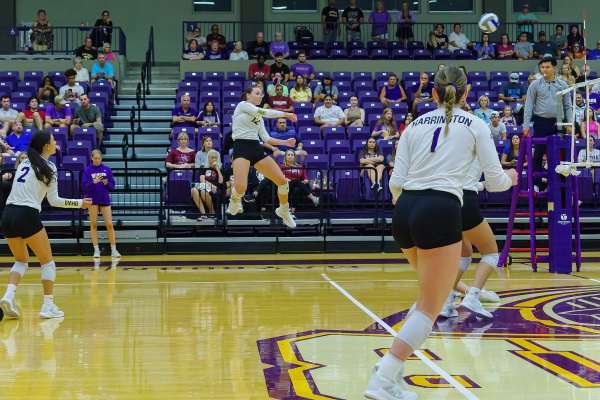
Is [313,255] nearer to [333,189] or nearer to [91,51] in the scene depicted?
[333,189]

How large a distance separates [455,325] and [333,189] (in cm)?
900

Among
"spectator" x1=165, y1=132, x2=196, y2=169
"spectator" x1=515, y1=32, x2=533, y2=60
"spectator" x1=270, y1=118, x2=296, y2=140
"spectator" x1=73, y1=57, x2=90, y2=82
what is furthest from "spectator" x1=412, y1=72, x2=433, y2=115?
"spectator" x1=73, y1=57, x2=90, y2=82

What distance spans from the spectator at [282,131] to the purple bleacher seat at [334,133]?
0.70 meters

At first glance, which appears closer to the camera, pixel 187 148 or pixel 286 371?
pixel 286 371

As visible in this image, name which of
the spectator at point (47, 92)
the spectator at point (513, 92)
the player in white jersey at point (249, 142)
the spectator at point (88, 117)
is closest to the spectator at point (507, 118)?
the spectator at point (513, 92)

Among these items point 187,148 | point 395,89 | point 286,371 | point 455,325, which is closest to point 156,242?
point 187,148

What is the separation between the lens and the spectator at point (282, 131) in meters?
18.6

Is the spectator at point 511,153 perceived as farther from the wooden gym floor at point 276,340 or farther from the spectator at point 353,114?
the wooden gym floor at point 276,340

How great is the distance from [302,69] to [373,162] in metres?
6.08

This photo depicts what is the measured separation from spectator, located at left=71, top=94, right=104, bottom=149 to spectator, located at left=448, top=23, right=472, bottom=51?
10530 mm

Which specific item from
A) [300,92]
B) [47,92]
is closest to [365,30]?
[300,92]

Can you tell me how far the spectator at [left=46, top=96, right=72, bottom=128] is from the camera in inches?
754

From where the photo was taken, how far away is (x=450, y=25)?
27.7m

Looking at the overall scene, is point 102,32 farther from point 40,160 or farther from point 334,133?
point 40,160
